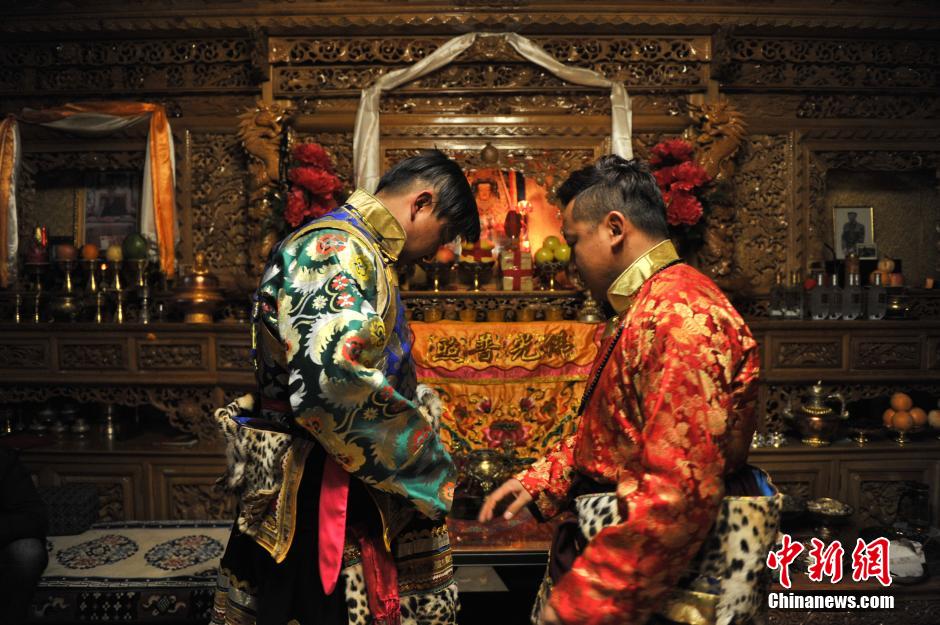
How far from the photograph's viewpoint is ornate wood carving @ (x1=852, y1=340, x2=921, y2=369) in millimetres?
4219

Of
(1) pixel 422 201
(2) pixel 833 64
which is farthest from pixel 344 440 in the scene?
(2) pixel 833 64

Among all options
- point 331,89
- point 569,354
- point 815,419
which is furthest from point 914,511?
point 331,89

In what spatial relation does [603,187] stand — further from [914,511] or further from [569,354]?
[914,511]

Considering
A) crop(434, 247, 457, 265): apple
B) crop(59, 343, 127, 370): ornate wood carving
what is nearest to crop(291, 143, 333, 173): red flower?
crop(434, 247, 457, 265): apple

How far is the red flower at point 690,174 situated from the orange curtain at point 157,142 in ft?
11.1

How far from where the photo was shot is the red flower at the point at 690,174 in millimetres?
4172

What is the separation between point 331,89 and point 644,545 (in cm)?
412

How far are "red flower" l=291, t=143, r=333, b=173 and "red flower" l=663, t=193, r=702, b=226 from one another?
85.4 inches

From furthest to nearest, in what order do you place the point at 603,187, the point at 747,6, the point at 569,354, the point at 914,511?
the point at 747,6 → the point at 569,354 → the point at 914,511 → the point at 603,187

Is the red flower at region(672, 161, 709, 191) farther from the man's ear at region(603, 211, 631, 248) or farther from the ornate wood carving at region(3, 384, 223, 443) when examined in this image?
the ornate wood carving at region(3, 384, 223, 443)

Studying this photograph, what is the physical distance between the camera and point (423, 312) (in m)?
4.49

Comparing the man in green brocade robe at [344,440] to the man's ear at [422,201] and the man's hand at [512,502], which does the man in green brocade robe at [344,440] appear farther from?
the man's hand at [512,502]

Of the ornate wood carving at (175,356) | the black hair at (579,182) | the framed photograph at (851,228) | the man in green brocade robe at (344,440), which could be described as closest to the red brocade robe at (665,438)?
the black hair at (579,182)

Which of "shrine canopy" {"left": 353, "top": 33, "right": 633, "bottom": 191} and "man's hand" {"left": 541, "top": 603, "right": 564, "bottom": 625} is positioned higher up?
"shrine canopy" {"left": 353, "top": 33, "right": 633, "bottom": 191}
